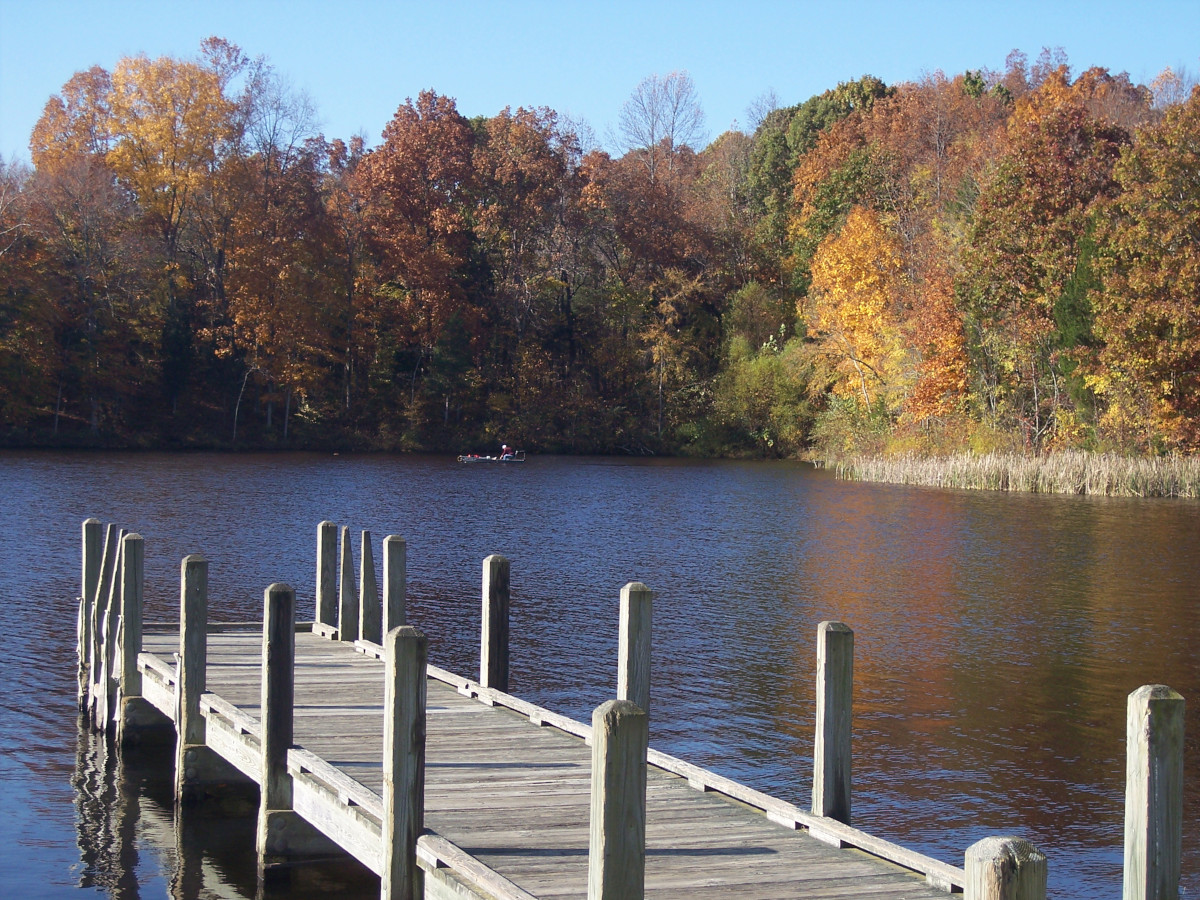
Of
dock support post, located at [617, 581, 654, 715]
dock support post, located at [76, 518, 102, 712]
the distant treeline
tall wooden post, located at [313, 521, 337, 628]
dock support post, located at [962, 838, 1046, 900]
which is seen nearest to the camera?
dock support post, located at [962, 838, 1046, 900]

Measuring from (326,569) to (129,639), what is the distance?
78.2 inches

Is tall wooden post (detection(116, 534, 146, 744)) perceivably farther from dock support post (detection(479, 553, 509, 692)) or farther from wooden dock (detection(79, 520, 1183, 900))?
dock support post (detection(479, 553, 509, 692))

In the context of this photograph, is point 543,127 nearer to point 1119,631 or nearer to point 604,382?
point 604,382

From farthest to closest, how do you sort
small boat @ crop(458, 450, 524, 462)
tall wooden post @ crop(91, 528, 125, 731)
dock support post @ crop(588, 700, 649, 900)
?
1. small boat @ crop(458, 450, 524, 462)
2. tall wooden post @ crop(91, 528, 125, 731)
3. dock support post @ crop(588, 700, 649, 900)

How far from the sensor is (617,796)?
4535 mm

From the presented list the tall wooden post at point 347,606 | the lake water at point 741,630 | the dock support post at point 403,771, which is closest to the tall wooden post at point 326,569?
the tall wooden post at point 347,606

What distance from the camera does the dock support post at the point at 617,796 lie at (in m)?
4.50

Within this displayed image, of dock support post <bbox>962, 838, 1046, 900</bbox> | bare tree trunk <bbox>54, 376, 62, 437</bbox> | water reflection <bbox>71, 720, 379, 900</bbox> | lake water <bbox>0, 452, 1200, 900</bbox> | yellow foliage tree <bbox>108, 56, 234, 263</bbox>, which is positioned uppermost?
yellow foliage tree <bbox>108, 56, 234, 263</bbox>

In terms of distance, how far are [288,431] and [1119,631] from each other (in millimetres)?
44955

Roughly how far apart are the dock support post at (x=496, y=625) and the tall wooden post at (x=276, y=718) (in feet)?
7.62

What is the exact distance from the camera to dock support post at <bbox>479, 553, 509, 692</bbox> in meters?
9.65

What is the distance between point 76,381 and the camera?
171ft

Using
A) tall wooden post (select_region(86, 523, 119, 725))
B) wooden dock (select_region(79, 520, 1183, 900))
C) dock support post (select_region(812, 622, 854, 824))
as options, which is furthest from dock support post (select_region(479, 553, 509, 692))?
tall wooden post (select_region(86, 523, 119, 725))

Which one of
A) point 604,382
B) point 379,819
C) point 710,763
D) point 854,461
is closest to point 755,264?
point 604,382
